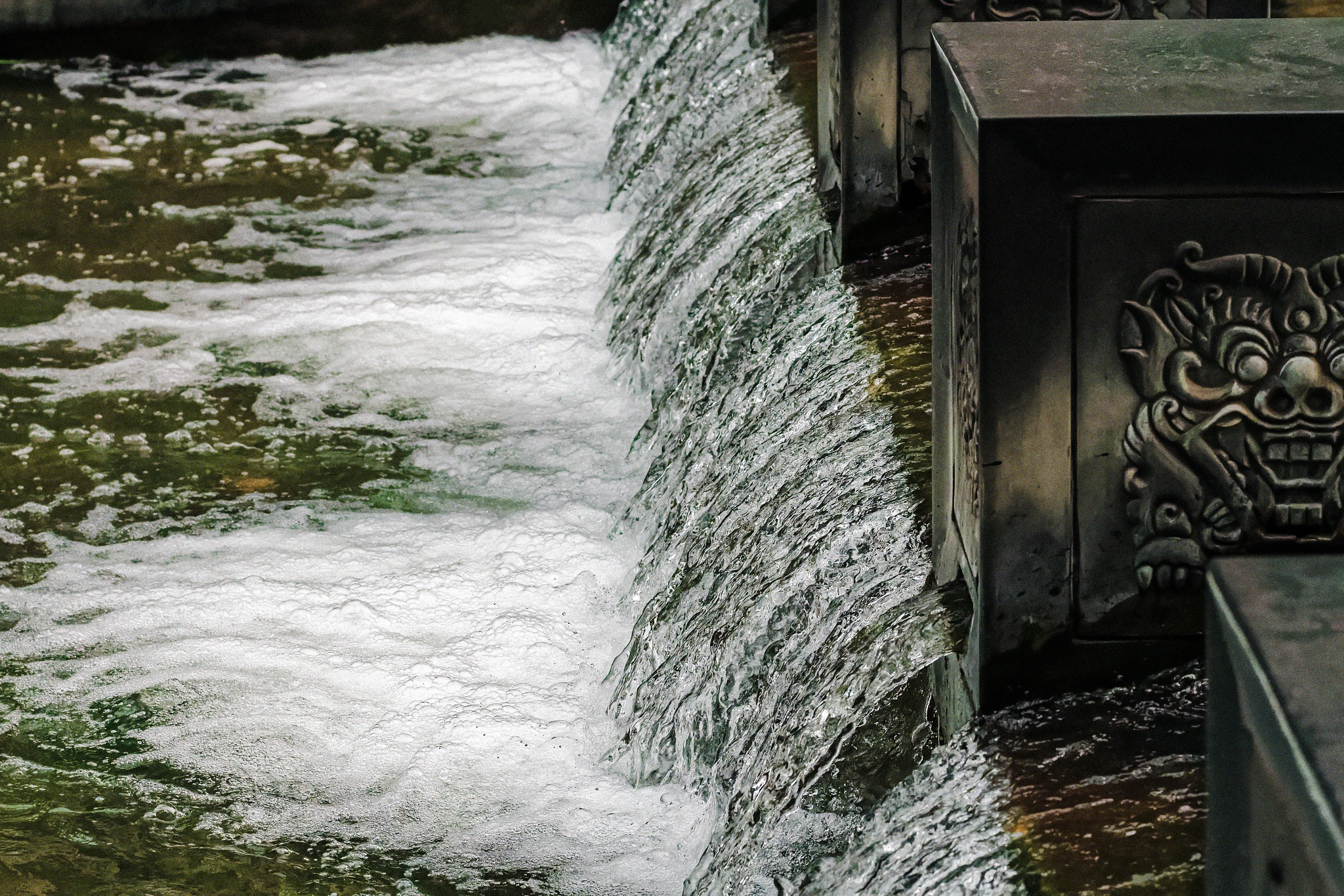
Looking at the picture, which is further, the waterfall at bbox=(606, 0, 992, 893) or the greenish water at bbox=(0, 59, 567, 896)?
the greenish water at bbox=(0, 59, 567, 896)

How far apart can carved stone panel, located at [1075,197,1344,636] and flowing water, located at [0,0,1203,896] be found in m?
0.32

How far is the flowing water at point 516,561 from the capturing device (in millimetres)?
3418

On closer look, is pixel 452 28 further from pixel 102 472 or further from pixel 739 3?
pixel 102 472

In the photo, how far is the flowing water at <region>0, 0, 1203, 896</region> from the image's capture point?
11.2 ft

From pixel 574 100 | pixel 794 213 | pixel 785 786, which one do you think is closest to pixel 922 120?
pixel 794 213

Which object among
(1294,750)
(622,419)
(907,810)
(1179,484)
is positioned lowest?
(622,419)

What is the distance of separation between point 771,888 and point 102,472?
357 centimetres

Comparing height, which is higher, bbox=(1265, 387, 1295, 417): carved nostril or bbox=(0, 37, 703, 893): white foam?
bbox=(1265, 387, 1295, 417): carved nostril

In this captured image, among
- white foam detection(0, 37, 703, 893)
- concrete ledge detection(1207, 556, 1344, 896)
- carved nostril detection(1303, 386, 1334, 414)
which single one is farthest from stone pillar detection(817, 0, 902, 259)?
concrete ledge detection(1207, 556, 1344, 896)

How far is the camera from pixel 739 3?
8.75m

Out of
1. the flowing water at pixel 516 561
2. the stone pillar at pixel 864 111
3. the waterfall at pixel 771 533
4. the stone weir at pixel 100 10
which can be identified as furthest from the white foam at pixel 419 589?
the stone weir at pixel 100 10

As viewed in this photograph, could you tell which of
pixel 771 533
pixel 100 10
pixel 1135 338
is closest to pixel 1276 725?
pixel 1135 338

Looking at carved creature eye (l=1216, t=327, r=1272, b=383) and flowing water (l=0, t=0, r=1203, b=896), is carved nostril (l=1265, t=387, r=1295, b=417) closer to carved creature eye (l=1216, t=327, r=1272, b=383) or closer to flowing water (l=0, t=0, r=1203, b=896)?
carved creature eye (l=1216, t=327, r=1272, b=383)

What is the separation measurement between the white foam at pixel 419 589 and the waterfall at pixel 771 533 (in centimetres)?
21
